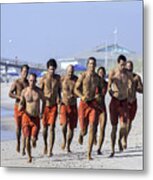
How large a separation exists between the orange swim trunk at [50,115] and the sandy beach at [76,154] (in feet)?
0.09

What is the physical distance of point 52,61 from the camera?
10.5ft

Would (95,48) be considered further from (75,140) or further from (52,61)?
(75,140)

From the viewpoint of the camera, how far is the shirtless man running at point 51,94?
3.19 metres

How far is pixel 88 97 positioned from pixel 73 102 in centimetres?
8

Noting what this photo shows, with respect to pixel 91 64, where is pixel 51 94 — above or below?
below

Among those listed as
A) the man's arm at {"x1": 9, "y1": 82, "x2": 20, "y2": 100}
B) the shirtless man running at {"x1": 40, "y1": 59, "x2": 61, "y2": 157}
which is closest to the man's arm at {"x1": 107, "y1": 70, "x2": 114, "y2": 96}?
the shirtless man running at {"x1": 40, "y1": 59, "x2": 61, "y2": 157}

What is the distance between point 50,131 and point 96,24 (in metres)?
0.57

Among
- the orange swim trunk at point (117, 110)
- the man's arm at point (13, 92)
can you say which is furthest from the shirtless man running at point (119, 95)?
the man's arm at point (13, 92)

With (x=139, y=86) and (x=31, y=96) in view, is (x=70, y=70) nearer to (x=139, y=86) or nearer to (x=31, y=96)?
(x=31, y=96)

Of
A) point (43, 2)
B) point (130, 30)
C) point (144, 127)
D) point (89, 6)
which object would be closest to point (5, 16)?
point (43, 2)

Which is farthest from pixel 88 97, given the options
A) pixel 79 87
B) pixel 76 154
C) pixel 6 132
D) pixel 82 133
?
pixel 6 132

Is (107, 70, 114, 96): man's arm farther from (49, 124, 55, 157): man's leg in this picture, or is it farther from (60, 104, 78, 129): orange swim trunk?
(49, 124, 55, 157): man's leg

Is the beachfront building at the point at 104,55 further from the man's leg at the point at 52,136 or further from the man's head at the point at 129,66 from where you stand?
the man's leg at the point at 52,136

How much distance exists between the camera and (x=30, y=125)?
3242mm
